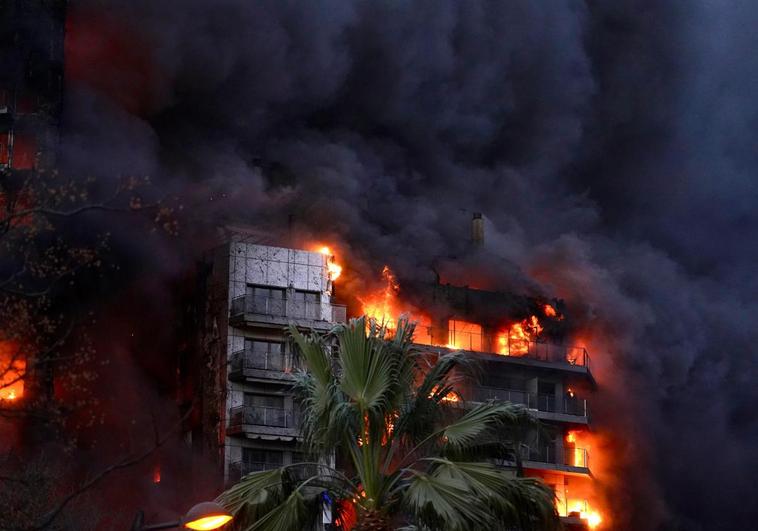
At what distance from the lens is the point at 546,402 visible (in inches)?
3041

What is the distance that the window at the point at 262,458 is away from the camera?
67.0 m

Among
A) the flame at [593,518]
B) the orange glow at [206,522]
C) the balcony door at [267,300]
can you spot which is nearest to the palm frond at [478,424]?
the orange glow at [206,522]

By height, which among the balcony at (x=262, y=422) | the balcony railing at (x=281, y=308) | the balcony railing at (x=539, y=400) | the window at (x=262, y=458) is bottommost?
the window at (x=262, y=458)

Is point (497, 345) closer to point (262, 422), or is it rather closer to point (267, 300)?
point (267, 300)

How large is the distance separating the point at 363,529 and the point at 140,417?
4403cm

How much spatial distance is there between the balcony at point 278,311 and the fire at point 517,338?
41.4 feet

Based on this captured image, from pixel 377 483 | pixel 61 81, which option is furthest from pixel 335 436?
pixel 61 81

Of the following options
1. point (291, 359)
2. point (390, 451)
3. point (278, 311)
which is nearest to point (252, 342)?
point (278, 311)

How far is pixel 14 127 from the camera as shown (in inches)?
2852

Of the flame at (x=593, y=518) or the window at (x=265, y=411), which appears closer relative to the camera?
the window at (x=265, y=411)

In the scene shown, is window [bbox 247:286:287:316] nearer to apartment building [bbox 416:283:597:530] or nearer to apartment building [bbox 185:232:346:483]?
apartment building [bbox 185:232:346:483]

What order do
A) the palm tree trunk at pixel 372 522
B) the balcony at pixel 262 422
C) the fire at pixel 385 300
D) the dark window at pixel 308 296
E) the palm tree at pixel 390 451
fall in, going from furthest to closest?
the fire at pixel 385 300
the dark window at pixel 308 296
the balcony at pixel 262 422
the palm tree trunk at pixel 372 522
the palm tree at pixel 390 451

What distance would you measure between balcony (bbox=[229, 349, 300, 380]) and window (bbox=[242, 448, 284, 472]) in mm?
3681

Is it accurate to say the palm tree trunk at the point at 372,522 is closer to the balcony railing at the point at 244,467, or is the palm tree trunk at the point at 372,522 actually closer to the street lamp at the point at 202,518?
the street lamp at the point at 202,518
